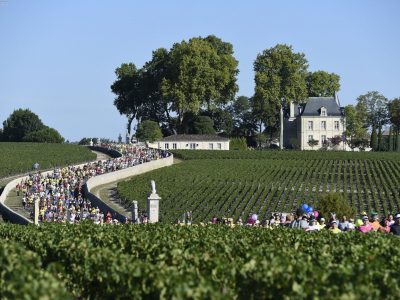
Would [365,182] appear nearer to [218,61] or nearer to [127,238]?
[127,238]

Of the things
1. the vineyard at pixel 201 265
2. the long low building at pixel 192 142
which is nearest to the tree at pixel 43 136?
the long low building at pixel 192 142

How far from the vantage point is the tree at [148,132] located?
Result: 11919 cm

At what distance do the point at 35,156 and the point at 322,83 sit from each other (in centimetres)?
5670

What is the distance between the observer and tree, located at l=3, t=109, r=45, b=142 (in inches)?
5979

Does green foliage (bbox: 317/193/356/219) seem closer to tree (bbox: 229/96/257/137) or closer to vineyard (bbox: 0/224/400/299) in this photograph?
vineyard (bbox: 0/224/400/299)

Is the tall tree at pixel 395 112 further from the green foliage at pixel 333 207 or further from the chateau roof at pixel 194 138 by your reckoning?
the green foliage at pixel 333 207

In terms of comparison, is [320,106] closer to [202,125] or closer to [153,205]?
[202,125]

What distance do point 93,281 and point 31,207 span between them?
3032 cm

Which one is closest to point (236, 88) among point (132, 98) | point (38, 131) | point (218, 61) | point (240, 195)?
point (218, 61)

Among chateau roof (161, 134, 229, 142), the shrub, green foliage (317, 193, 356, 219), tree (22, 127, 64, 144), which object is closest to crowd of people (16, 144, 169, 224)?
green foliage (317, 193, 356, 219)

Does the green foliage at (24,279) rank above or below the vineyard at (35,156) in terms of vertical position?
below

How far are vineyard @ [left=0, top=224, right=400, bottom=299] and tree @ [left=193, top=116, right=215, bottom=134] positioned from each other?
96174 mm

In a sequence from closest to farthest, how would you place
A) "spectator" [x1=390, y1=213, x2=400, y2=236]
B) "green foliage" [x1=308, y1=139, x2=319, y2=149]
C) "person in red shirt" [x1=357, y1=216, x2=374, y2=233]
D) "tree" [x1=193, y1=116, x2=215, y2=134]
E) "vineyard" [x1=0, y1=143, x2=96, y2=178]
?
"spectator" [x1=390, y1=213, x2=400, y2=236]
"person in red shirt" [x1=357, y1=216, x2=374, y2=233]
"vineyard" [x1=0, y1=143, x2=96, y2=178]
"tree" [x1=193, y1=116, x2=215, y2=134]
"green foliage" [x1=308, y1=139, x2=319, y2=149]

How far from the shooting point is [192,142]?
11794 centimetres
